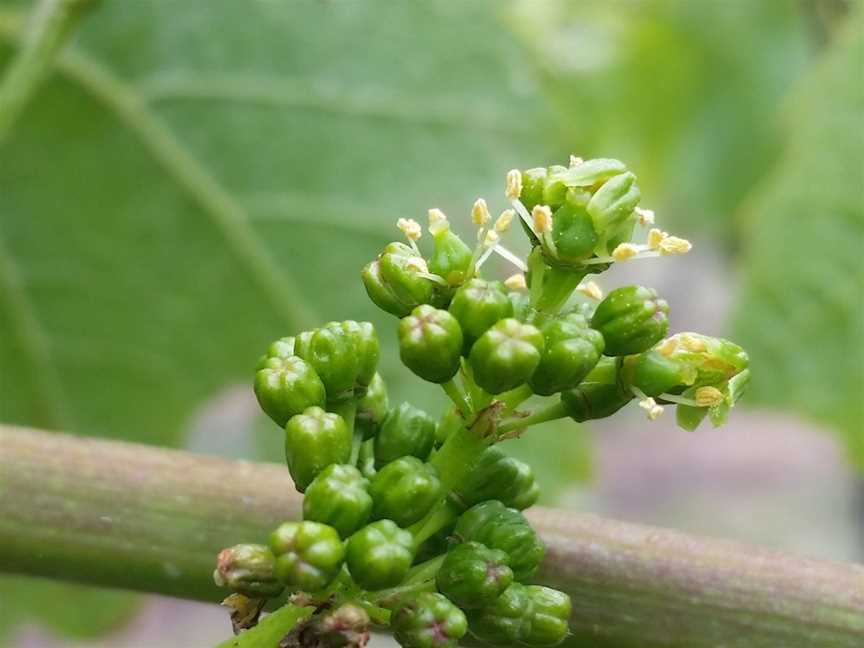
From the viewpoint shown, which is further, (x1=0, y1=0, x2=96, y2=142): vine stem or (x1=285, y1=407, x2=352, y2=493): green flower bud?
(x1=0, y1=0, x2=96, y2=142): vine stem

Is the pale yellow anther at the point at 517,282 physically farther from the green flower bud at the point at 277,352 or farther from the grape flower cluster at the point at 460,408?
the green flower bud at the point at 277,352

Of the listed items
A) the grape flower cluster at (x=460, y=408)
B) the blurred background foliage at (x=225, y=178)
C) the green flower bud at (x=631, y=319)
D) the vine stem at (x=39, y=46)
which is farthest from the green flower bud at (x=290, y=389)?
the blurred background foliage at (x=225, y=178)

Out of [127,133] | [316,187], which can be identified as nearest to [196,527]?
[316,187]

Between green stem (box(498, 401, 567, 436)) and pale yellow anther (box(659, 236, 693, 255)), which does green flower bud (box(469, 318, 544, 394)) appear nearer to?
green stem (box(498, 401, 567, 436))

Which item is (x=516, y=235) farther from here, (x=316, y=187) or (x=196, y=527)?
(x=196, y=527)

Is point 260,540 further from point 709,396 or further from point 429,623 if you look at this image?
point 709,396

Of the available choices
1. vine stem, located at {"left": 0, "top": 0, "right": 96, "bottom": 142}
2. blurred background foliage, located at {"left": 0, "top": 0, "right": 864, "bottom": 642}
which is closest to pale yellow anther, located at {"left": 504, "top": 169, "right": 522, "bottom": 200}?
vine stem, located at {"left": 0, "top": 0, "right": 96, "bottom": 142}
